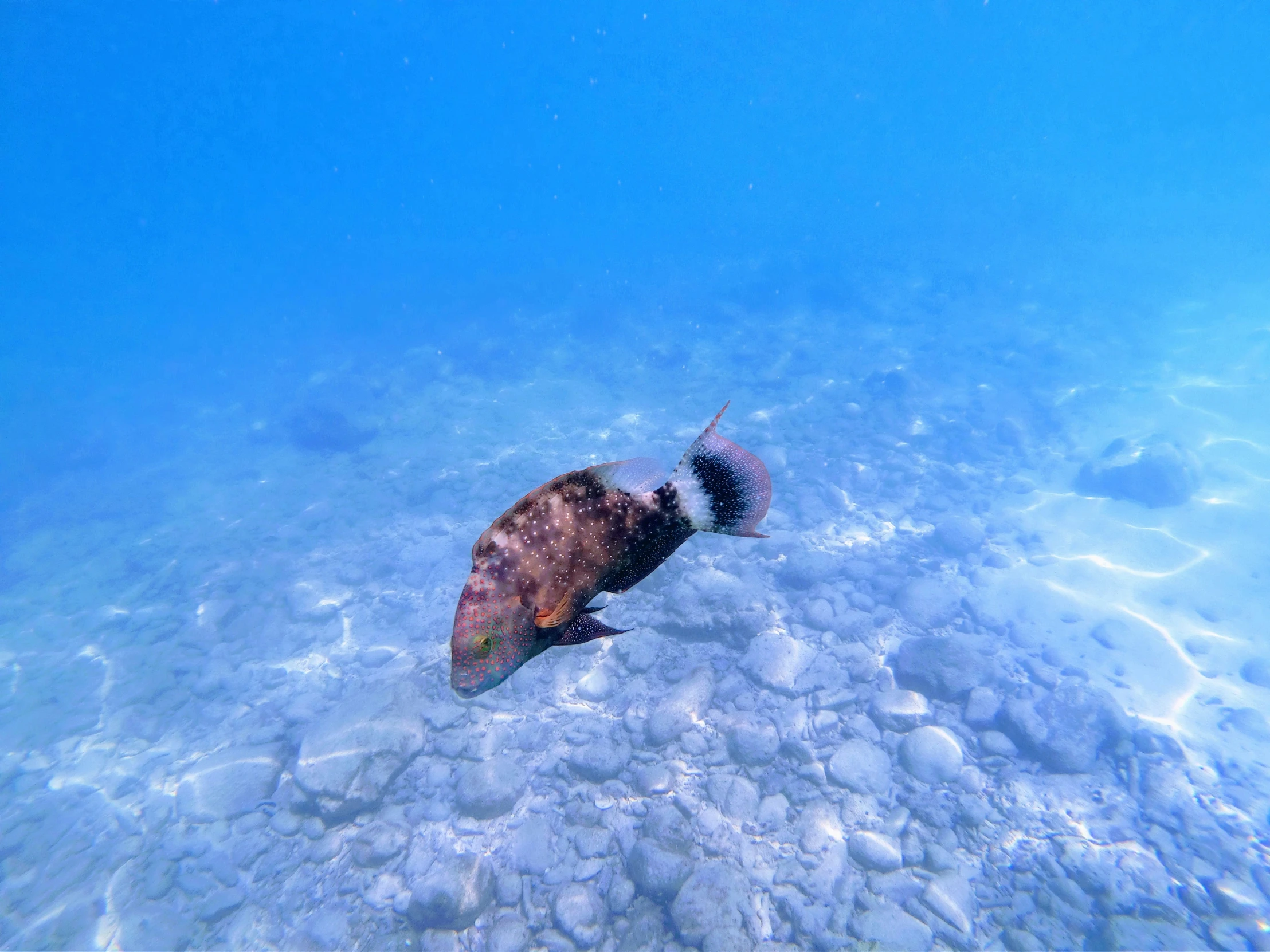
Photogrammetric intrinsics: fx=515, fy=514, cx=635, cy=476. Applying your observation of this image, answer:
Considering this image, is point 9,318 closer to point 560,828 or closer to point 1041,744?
point 560,828

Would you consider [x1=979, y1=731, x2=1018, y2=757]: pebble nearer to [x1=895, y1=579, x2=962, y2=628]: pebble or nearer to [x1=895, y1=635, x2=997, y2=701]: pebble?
[x1=895, y1=635, x2=997, y2=701]: pebble

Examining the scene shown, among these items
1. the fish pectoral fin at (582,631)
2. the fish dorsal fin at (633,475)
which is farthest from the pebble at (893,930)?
the fish dorsal fin at (633,475)

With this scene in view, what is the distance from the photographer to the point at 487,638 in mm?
1464

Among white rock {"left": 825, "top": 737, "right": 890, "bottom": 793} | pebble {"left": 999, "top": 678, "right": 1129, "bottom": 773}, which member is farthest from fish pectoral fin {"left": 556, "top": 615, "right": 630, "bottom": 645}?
pebble {"left": 999, "top": 678, "right": 1129, "bottom": 773}

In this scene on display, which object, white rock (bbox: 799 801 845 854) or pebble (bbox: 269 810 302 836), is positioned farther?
pebble (bbox: 269 810 302 836)

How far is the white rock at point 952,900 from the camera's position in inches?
269

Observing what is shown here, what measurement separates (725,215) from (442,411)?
55764mm

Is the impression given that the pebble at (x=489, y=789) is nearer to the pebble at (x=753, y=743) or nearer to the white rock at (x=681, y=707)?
the white rock at (x=681, y=707)

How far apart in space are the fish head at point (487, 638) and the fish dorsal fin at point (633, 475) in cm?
46

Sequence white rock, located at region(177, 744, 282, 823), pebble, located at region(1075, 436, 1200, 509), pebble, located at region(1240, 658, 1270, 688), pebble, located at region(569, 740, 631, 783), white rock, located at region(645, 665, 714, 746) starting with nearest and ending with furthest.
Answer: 1. pebble, located at region(569, 740, 631, 783)
2. white rock, located at region(645, 665, 714, 746)
3. white rock, located at region(177, 744, 282, 823)
4. pebble, located at region(1240, 658, 1270, 688)
5. pebble, located at region(1075, 436, 1200, 509)

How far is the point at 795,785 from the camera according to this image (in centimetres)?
848

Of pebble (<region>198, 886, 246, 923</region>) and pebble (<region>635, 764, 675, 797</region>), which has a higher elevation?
pebble (<region>635, 764, 675, 797</region>)

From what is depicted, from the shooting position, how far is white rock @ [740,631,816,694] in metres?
9.83

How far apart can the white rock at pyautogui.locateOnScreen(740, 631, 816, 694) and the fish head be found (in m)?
9.42
